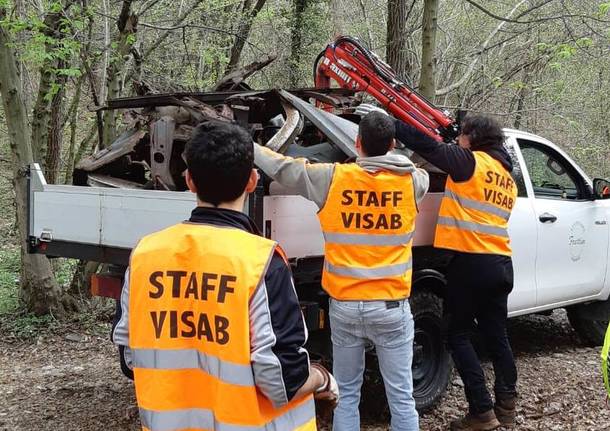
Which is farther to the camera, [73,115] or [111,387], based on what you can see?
[73,115]

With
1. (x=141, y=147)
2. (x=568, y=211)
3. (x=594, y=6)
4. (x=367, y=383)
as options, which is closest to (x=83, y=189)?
(x=141, y=147)

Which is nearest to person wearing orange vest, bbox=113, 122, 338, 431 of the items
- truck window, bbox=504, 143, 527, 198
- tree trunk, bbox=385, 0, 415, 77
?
truck window, bbox=504, 143, 527, 198

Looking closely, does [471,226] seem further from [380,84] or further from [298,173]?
[380,84]

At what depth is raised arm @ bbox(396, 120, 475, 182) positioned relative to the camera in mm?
3850

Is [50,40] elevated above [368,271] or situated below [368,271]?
above

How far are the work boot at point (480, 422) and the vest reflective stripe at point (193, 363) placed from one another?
283 cm

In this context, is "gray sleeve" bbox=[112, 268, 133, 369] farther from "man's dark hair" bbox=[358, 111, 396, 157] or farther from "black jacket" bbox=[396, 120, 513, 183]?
"black jacket" bbox=[396, 120, 513, 183]

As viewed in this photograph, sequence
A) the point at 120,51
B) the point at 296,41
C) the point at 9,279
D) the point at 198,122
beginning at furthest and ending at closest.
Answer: the point at 296,41 → the point at 9,279 → the point at 120,51 → the point at 198,122

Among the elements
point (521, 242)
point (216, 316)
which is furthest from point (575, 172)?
point (216, 316)

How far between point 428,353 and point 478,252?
2.74 feet

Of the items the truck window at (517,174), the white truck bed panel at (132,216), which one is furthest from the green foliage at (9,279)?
the truck window at (517,174)

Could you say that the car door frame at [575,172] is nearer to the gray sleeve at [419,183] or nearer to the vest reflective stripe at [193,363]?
the gray sleeve at [419,183]

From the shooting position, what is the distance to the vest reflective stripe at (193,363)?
173 centimetres

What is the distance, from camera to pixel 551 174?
5.65 metres
